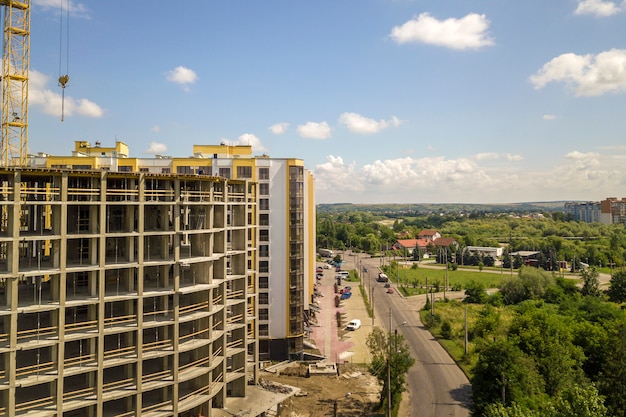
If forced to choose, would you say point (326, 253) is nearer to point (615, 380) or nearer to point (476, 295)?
point (476, 295)

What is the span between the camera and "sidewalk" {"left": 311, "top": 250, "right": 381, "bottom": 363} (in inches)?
1953

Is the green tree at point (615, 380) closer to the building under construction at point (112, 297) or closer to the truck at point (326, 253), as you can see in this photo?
the building under construction at point (112, 297)

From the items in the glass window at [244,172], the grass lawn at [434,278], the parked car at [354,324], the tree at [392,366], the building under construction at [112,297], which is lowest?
the parked car at [354,324]

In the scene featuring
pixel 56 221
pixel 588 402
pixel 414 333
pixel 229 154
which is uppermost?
pixel 229 154

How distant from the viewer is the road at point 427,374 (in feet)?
118

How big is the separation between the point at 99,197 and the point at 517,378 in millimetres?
31561

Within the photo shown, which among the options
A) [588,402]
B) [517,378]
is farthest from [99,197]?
[517,378]

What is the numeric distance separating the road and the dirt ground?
151 inches

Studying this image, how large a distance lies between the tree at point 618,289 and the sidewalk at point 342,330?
141 ft

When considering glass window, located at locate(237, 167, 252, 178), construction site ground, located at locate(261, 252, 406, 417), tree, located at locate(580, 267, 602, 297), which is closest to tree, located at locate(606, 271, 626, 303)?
tree, located at locate(580, 267, 602, 297)

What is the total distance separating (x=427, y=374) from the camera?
43.2m

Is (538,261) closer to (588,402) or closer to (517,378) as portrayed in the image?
(517,378)

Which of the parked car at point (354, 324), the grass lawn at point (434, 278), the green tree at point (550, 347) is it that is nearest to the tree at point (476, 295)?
the grass lawn at point (434, 278)

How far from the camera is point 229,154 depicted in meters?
53.3
